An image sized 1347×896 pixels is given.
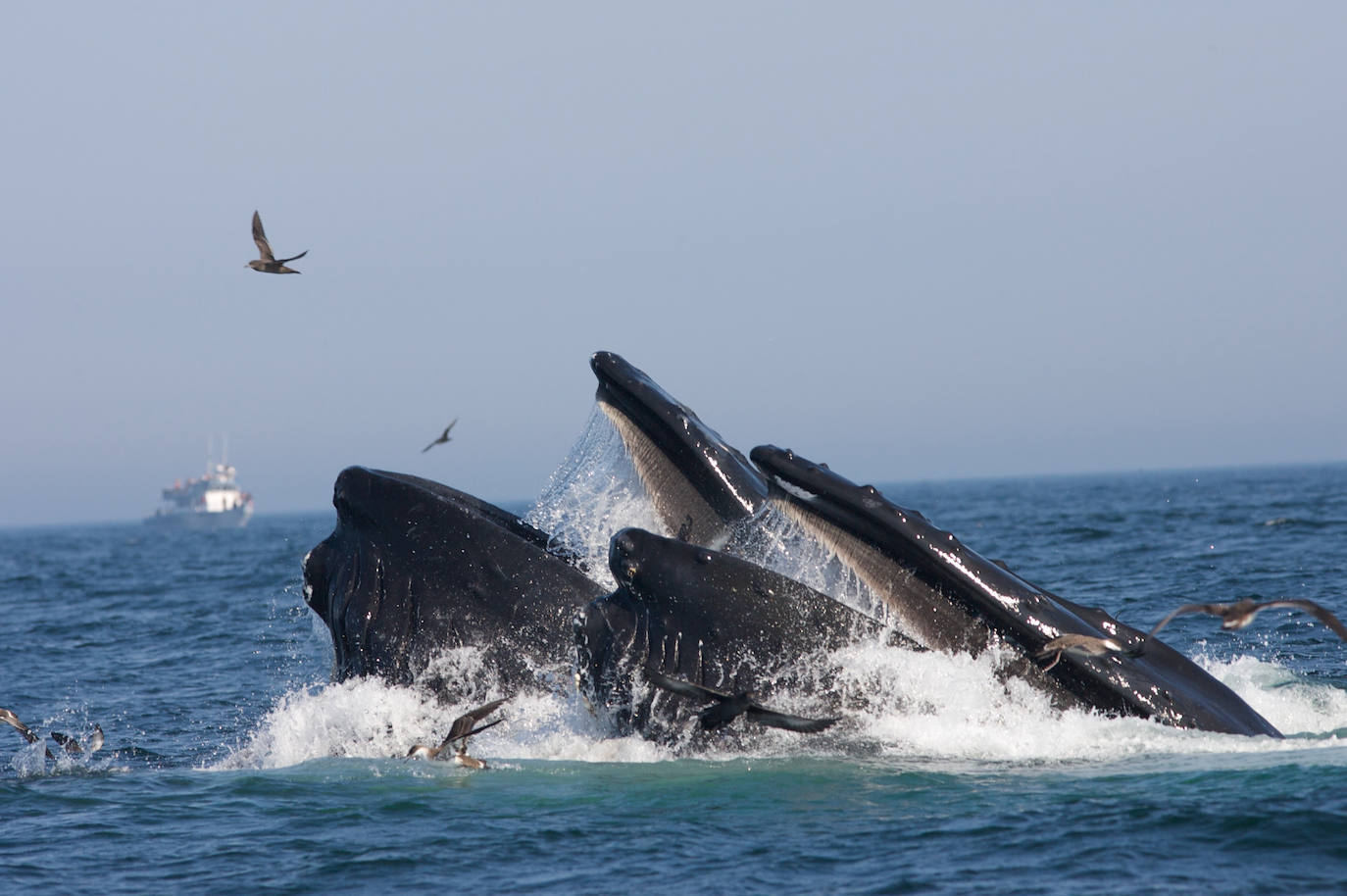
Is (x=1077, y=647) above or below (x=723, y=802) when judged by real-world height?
above

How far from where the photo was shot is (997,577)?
25.4 ft

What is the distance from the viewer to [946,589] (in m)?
7.70

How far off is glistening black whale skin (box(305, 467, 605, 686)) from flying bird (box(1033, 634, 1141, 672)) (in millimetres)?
2900

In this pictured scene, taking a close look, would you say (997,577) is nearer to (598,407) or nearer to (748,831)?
(748,831)

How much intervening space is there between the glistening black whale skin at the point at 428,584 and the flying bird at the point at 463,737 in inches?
16.8

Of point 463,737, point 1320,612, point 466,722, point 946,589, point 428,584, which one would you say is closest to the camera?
point 1320,612

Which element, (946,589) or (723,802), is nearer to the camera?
(946,589)

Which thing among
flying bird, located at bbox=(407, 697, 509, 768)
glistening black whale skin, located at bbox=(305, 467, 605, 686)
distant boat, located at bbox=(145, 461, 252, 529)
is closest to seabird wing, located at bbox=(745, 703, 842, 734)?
flying bird, located at bbox=(407, 697, 509, 768)

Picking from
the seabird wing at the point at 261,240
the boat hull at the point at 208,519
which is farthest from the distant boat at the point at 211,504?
the seabird wing at the point at 261,240

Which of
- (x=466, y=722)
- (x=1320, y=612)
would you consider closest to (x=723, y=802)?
(x=466, y=722)

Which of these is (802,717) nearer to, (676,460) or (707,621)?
(707,621)

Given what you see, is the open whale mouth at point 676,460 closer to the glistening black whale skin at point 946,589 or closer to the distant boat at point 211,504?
the glistening black whale skin at point 946,589

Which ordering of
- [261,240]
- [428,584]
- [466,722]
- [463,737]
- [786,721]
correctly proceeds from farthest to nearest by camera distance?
[261,240], [428,584], [463,737], [466,722], [786,721]

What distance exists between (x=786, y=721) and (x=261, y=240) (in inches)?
318
